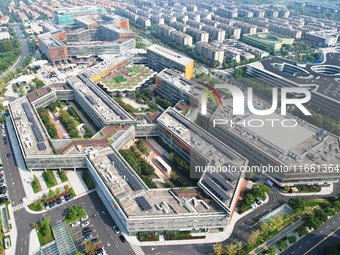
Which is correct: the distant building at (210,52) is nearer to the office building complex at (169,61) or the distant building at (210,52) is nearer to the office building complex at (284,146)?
the office building complex at (169,61)

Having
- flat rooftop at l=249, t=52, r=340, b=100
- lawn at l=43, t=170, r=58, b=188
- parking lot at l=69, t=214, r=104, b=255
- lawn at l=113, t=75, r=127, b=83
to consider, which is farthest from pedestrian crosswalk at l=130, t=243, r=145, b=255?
flat rooftop at l=249, t=52, r=340, b=100

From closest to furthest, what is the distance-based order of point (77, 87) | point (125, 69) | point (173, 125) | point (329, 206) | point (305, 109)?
point (329, 206) → point (173, 125) → point (305, 109) → point (77, 87) → point (125, 69)

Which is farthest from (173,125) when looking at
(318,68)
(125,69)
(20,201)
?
(318,68)

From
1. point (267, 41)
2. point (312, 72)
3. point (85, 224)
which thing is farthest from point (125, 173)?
point (267, 41)

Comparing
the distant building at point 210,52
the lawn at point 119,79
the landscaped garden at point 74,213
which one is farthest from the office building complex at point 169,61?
the landscaped garden at point 74,213

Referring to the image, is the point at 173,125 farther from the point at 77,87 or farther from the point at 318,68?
the point at 318,68

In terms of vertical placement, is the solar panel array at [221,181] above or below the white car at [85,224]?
above

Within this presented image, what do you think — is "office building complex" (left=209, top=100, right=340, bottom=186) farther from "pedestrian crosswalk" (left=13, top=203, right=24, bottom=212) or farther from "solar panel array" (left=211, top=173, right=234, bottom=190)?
"pedestrian crosswalk" (left=13, top=203, right=24, bottom=212)
